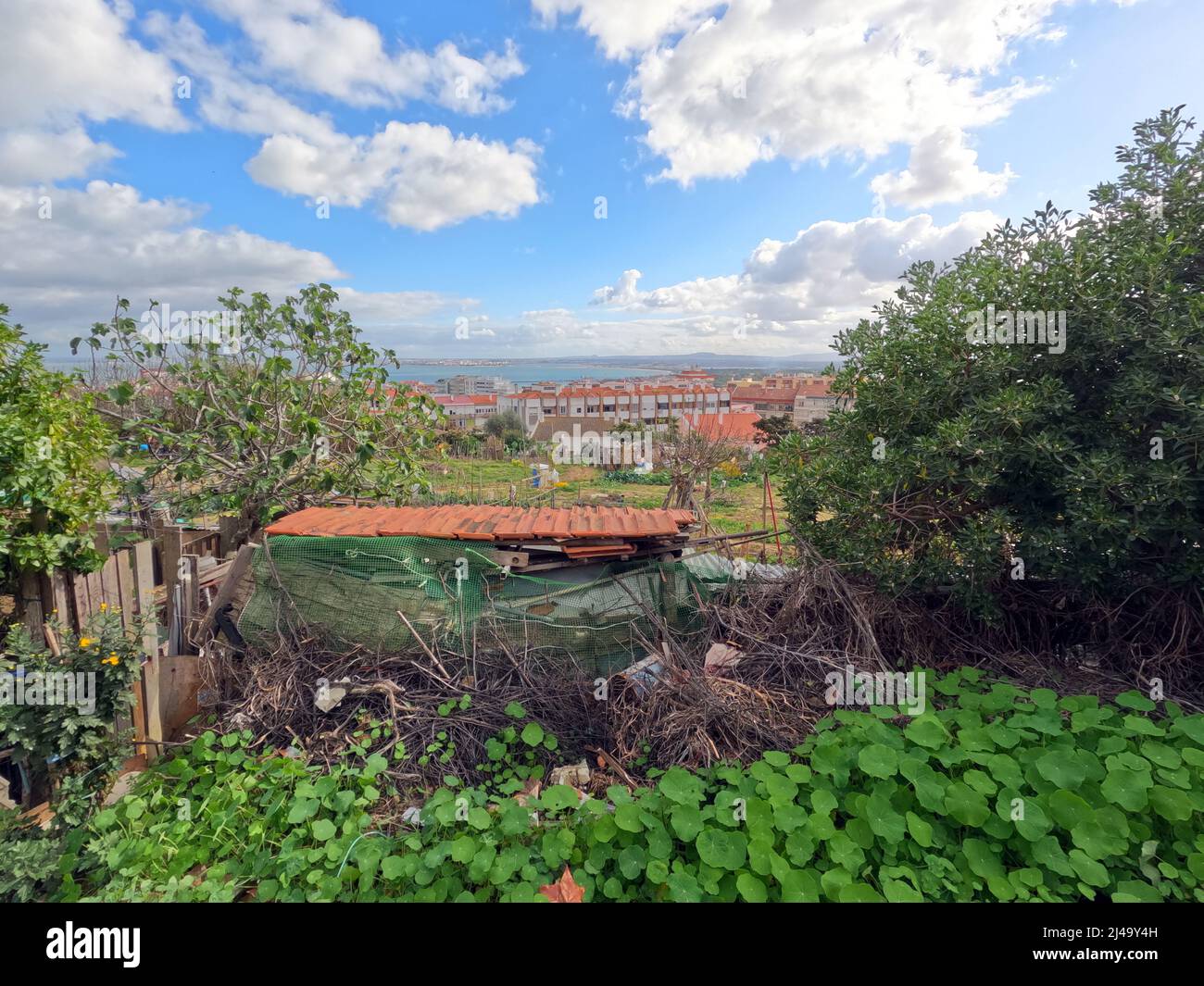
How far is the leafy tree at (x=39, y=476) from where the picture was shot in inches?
126

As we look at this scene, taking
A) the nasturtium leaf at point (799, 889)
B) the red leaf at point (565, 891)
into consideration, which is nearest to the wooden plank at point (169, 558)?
the red leaf at point (565, 891)

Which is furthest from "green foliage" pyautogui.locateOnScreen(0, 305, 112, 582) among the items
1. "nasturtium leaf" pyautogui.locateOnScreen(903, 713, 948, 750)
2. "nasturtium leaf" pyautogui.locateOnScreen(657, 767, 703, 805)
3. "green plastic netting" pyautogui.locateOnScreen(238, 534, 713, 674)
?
"nasturtium leaf" pyautogui.locateOnScreen(903, 713, 948, 750)

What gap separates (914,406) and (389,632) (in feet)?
14.0

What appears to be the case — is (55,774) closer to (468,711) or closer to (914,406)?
(468,711)

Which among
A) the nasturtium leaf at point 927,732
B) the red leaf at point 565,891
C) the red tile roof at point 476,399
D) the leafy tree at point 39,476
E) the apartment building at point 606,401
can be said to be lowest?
the red leaf at point 565,891

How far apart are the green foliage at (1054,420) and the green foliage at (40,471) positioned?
540cm

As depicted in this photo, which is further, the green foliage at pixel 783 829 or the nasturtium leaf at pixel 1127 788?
the nasturtium leaf at pixel 1127 788

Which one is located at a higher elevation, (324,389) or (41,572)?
(324,389)

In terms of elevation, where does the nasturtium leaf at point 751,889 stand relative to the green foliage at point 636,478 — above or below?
below

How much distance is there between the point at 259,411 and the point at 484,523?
272cm

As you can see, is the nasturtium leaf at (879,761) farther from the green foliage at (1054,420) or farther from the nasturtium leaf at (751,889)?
the green foliage at (1054,420)

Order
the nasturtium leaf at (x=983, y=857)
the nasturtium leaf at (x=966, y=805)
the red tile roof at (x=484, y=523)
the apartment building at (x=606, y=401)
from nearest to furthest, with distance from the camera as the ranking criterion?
the nasturtium leaf at (x=983, y=857), the nasturtium leaf at (x=966, y=805), the red tile roof at (x=484, y=523), the apartment building at (x=606, y=401)
